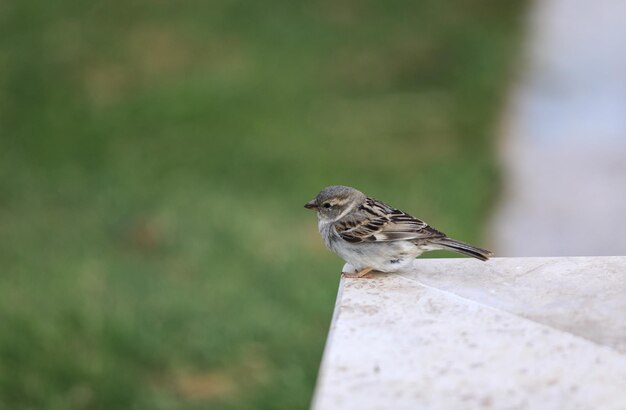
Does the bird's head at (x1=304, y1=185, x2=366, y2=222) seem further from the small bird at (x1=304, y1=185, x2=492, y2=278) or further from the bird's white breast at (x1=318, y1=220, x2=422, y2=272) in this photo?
the bird's white breast at (x1=318, y1=220, x2=422, y2=272)

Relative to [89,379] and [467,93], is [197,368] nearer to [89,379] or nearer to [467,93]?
[89,379]

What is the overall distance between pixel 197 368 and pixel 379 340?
3470mm

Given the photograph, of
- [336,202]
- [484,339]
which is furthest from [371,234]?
[484,339]

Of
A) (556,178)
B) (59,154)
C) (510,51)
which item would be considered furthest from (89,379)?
(510,51)

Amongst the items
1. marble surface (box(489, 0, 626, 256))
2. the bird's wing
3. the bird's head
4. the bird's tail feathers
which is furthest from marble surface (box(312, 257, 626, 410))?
marble surface (box(489, 0, 626, 256))

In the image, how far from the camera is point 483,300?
10.8ft

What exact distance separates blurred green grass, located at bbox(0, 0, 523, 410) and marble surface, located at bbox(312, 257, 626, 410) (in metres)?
2.49

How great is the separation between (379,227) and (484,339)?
157 cm

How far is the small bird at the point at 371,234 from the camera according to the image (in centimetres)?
418

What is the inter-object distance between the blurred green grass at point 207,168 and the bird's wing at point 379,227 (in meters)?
1.54

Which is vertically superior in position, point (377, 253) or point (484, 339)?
point (377, 253)

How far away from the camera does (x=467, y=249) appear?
3.99 meters

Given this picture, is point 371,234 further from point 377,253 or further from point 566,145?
point 566,145

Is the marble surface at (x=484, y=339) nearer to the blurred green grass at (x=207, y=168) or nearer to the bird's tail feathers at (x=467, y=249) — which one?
the bird's tail feathers at (x=467, y=249)
